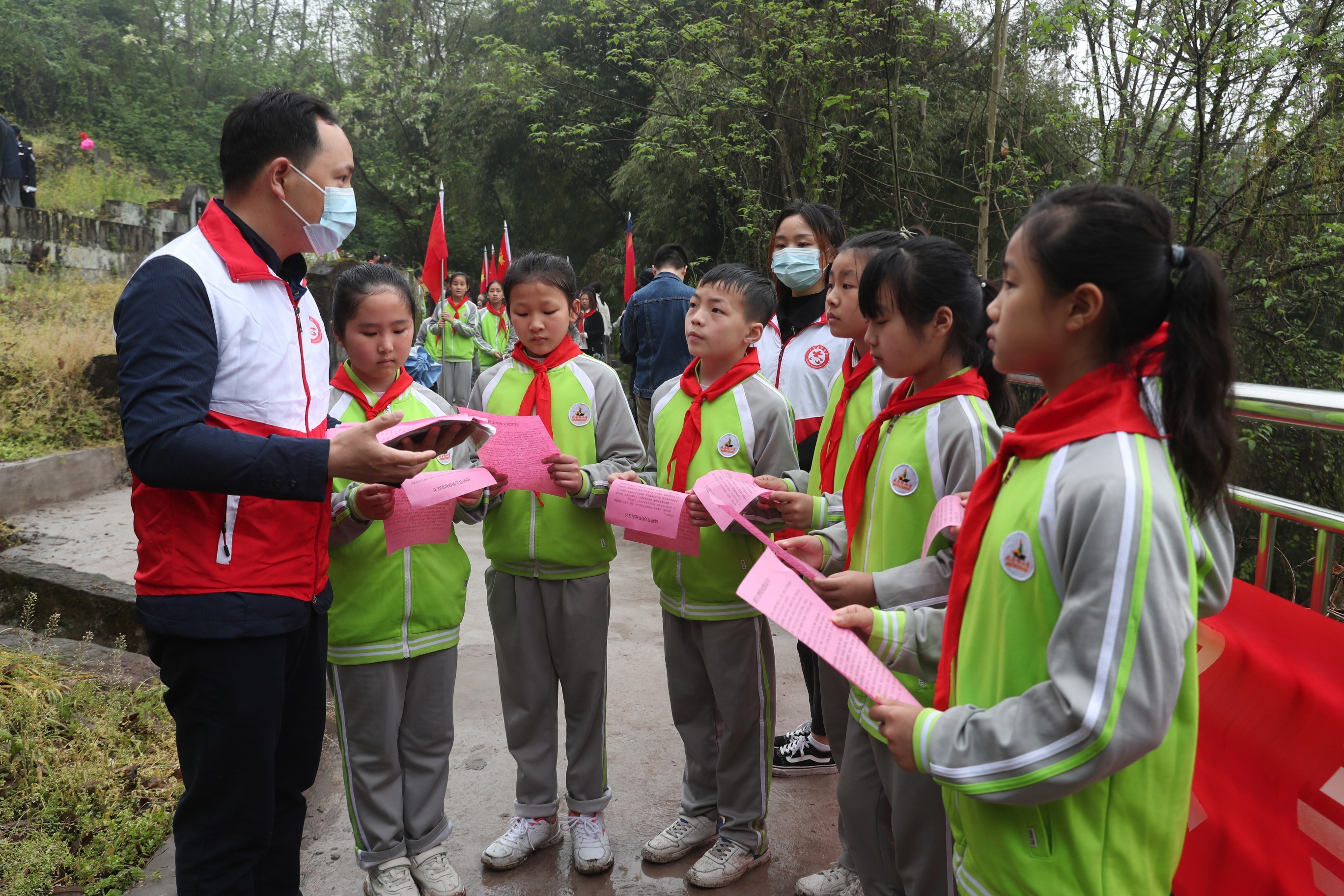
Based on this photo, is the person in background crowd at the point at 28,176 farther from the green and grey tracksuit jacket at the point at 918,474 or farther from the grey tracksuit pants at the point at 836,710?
the green and grey tracksuit jacket at the point at 918,474

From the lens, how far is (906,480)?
1908 mm

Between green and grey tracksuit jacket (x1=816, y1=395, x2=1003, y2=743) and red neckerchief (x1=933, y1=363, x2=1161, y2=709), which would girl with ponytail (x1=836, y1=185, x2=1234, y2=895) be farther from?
green and grey tracksuit jacket (x1=816, y1=395, x2=1003, y2=743)

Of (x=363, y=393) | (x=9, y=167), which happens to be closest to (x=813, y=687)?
(x=363, y=393)

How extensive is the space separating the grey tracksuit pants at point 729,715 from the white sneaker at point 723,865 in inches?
0.9

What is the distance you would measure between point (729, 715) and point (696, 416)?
90 centimetres

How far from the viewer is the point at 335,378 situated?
2.59 meters

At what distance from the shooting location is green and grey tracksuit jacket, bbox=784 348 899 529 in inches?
89.7

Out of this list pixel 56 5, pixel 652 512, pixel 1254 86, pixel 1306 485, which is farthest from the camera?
pixel 56 5

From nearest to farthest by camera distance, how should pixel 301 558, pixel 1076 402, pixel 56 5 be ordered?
pixel 1076 402 < pixel 301 558 < pixel 56 5

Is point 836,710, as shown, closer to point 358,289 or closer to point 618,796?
point 618,796

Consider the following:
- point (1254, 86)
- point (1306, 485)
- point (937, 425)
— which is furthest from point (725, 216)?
point (937, 425)

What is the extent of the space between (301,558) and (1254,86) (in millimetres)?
6558

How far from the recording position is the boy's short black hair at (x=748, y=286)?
2.71 m

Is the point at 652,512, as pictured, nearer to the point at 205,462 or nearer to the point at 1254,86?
the point at 205,462
